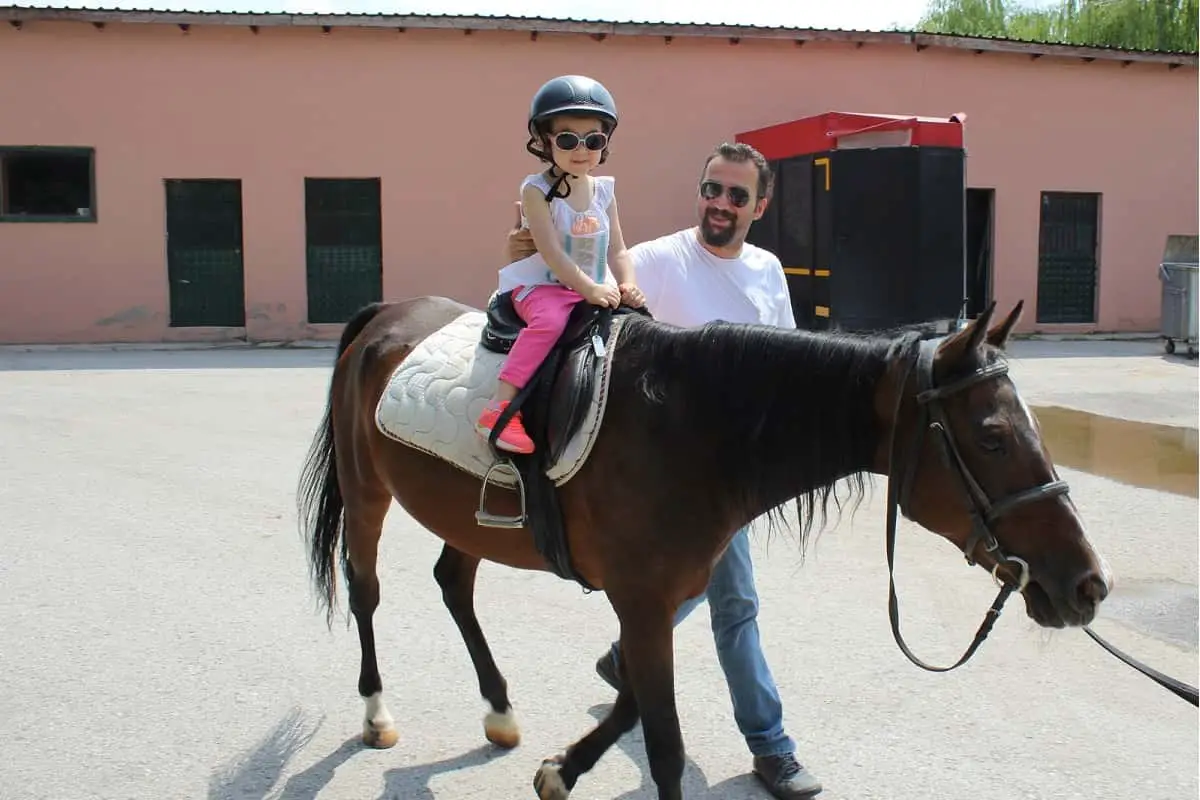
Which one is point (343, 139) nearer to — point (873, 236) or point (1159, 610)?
point (873, 236)

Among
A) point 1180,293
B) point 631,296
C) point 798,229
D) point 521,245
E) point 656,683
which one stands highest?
point 798,229

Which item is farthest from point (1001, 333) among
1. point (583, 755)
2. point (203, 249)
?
point (203, 249)

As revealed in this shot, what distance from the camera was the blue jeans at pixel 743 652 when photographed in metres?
3.57

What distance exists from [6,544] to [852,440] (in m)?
5.12

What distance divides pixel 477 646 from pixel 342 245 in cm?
1519

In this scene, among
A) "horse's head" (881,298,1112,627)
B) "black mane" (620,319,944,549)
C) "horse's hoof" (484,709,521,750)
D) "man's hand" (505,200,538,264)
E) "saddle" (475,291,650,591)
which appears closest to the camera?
"horse's head" (881,298,1112,627)

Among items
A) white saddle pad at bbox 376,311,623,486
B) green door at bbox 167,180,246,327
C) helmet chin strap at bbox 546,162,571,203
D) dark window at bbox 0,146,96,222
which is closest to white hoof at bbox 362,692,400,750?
white saddle pad at bbox 376,311,623,486

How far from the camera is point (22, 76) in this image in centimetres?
1747

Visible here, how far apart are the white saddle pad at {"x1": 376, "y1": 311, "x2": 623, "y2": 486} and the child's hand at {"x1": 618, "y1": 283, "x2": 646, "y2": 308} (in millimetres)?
163

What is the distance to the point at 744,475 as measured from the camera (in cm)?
298

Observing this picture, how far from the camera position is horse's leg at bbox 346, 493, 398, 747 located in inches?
157

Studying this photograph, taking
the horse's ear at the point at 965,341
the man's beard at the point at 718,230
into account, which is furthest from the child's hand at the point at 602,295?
the horse's ear at the point at 965,341

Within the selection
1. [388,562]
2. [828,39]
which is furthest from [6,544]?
[828,39]

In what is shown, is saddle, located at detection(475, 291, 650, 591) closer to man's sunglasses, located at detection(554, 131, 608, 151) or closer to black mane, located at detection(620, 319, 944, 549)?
black mane, located at detection(620, 319, 944, 549)
